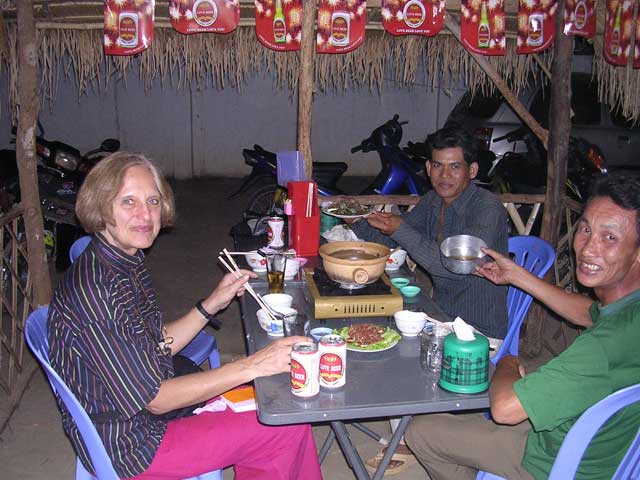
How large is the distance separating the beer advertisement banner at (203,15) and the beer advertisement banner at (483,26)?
59.1 inches

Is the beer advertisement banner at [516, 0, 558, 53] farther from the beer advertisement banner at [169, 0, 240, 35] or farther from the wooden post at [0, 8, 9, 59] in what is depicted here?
the wooden post at [0, 8, 9, 59]

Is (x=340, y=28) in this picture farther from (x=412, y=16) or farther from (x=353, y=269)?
(x=353, y=269)

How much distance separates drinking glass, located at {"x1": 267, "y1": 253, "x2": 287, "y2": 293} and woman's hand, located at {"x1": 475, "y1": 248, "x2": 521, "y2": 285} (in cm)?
82

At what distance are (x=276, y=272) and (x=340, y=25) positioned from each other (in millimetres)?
2070

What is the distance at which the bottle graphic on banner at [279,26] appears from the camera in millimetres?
3961

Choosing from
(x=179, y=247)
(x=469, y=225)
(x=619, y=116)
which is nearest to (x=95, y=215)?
(x=469, y=225)

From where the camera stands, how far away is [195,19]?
3.94 metres

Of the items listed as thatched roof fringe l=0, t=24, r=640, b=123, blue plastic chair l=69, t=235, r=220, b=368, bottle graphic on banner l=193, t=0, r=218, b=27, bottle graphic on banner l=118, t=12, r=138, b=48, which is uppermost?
bottle graphic on banner l=193, t=0, r=218, b=27

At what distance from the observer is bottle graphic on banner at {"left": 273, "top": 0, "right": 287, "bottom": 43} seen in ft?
13.0

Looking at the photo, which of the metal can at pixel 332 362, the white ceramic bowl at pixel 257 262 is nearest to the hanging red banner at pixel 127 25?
the white ceramic bowl at pixel 257 262

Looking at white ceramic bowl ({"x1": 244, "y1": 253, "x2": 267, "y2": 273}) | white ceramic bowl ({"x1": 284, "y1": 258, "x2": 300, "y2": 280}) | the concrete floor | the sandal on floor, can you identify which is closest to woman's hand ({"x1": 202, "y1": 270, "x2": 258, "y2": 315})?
white ceramic bowl ({"x1": 284, "y1": 258, "x2": 300, "y2": 280})

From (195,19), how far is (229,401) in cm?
271

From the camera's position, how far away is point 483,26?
4066 mm

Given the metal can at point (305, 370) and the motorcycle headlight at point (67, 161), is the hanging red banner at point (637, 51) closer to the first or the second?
the metal can at point (305, 370)
